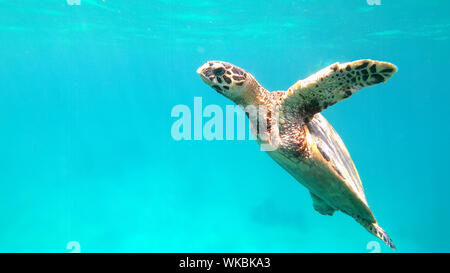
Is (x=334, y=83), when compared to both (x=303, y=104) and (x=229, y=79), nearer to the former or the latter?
(x=303, y=104)

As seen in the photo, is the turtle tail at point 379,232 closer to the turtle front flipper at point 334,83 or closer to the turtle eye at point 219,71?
the turtle front flipper at point 334,83

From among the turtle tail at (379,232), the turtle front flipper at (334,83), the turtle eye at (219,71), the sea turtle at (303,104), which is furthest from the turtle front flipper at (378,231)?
the turtle eye at (219,71)

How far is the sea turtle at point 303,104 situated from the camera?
2393mm

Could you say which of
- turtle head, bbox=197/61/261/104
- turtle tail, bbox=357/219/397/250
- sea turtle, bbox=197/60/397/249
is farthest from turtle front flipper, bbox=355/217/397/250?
turtle head, bbox=197/61/261/104

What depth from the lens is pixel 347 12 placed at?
14602 millimetres

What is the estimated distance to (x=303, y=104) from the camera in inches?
109

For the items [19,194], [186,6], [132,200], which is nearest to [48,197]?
[19,194]

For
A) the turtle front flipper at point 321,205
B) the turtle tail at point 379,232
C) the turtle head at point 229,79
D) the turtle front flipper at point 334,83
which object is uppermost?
the turtle head at point 229,79

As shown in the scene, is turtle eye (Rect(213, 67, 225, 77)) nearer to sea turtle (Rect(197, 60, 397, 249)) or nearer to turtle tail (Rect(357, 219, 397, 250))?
sea turtle (Rect(197, 60, 397, 249))

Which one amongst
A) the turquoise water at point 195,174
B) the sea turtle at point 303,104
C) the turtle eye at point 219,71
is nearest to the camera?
the sea turtle at point 303,104

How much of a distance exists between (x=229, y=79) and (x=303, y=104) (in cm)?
78

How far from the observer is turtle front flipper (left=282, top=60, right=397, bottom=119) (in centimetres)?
227

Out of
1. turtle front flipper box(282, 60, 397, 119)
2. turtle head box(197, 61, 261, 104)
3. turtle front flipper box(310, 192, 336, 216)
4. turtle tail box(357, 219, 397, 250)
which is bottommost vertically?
turtle tail box(357, 219, 397, 250)

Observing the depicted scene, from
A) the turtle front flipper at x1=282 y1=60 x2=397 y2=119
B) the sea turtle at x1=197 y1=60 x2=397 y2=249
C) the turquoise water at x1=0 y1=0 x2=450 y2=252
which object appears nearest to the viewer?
the turtle front flipper at x1=282 y1=60 x2=397 y2=119
